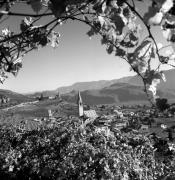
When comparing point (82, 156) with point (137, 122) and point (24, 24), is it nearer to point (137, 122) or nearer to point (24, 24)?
point (24, 24)

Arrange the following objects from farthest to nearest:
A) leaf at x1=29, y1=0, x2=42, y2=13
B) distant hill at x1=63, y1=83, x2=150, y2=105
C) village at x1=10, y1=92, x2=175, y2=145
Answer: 1. distant hill at x1=63, y1=83, x2=150, y2=105
2. village at x1=10, y1=92, x2=175, y2=145
3. leaf at x1=29, y1=0, x2=42, y2=13

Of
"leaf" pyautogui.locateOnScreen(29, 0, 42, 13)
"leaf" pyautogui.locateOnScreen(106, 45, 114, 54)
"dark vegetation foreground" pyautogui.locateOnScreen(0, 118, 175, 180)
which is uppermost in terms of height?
"leaf" pyautogui.locateOnScreen(29, 0, 42, 13)

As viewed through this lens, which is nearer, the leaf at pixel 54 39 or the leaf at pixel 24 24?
the leaf at pixel 24 24

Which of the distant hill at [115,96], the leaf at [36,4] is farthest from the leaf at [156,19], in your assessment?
the distant hill at [115,96]

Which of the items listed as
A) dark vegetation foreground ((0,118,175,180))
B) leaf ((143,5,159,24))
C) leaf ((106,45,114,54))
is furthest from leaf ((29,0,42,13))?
dark vegetation foreground ((0,118,175,180))

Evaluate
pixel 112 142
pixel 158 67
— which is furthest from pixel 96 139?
pixel 158 67

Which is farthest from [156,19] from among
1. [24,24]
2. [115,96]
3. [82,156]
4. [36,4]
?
[115,96]

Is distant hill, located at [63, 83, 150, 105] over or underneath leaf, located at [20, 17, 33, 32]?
underneath

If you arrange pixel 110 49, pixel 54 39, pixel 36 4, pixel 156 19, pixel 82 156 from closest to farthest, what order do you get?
pixel 156 19, pixel 36 4, pixel 110 49, pixel 54 39, pixel 82 156

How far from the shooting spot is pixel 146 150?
8.34m

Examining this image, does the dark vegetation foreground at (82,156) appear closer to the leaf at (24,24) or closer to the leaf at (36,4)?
the leaf at (24,24)

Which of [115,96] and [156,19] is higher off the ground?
[156,19]

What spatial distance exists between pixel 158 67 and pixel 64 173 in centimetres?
602

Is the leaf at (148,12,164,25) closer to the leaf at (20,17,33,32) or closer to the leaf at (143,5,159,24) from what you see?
the leaf at (143,5,159,24)
